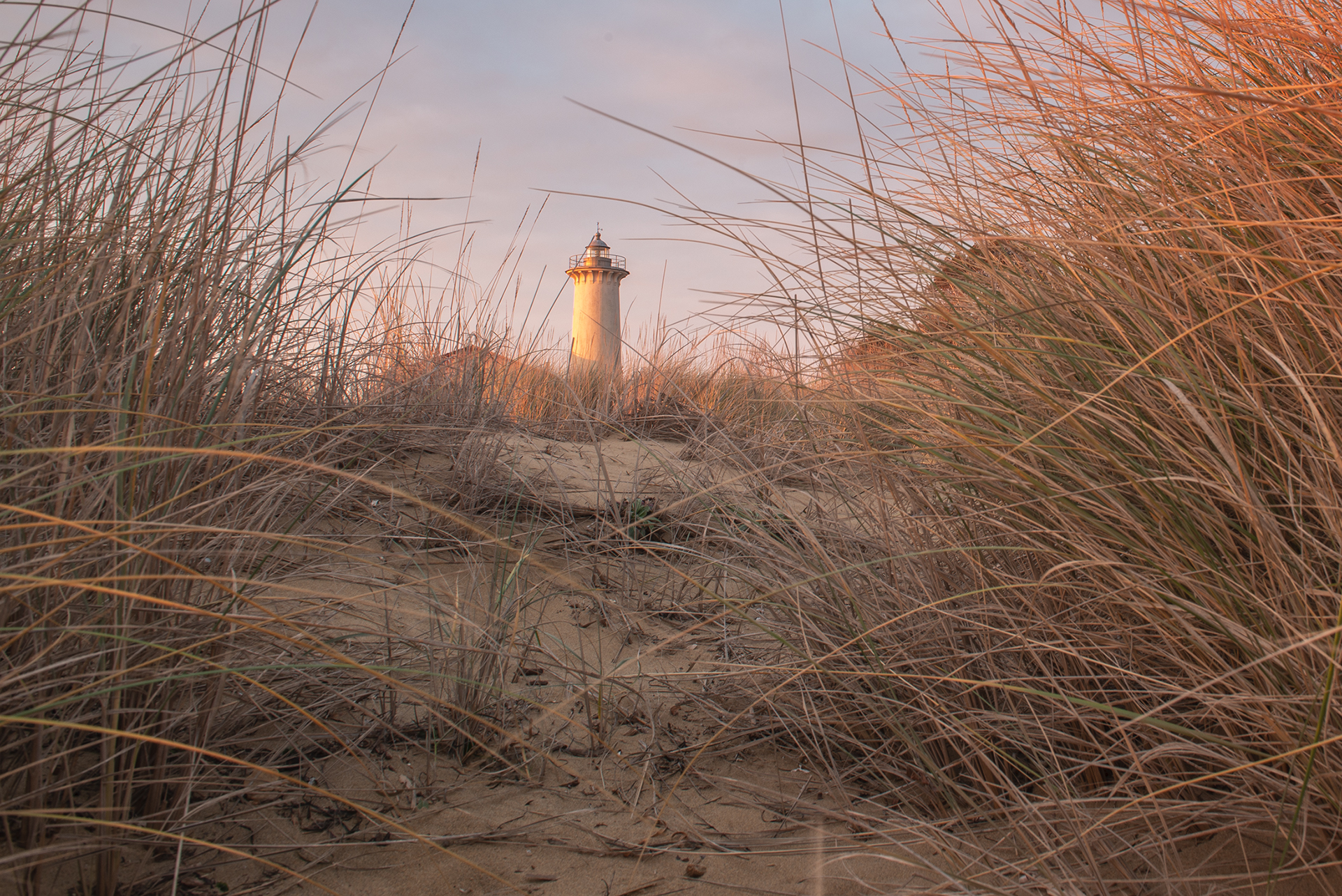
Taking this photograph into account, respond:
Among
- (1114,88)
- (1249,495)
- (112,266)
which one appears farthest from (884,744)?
(112,266)

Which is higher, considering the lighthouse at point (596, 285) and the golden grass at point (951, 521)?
the lighthouse at point (596, 285)

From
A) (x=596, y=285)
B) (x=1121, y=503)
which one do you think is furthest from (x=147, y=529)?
(x=596, y=285)

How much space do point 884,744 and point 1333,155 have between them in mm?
1048

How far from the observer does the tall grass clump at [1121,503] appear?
2.87 feet

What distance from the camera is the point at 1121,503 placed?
1.01 meters

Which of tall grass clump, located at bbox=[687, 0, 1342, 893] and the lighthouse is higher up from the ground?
the lighthouse

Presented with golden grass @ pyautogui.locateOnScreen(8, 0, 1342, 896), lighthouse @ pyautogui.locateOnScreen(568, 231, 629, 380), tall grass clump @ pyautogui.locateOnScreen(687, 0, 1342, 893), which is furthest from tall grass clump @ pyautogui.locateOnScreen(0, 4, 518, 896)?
lighthouse @ pyautogui.locateOnScreen(568, 231, 629, 380)

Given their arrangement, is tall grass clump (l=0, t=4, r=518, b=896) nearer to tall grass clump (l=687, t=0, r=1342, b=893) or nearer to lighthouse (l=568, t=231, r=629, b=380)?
tall grass clump (l=687, t=0, r=1342, b=893)

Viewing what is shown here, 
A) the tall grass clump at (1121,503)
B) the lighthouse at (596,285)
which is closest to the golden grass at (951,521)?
the tall grass clump at (1121,503)

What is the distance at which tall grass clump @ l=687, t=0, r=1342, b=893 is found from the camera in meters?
0.87

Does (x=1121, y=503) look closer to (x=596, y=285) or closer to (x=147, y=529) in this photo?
(x=147, y=529)

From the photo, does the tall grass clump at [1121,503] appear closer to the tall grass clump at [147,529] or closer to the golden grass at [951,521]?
the golden grass at [951,521]

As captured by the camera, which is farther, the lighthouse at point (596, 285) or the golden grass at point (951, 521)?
the lighthouse at point (596, 285)

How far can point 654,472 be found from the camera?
7.96 ft
